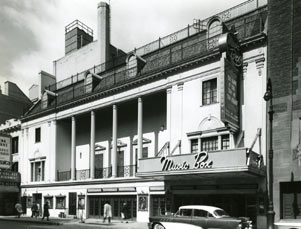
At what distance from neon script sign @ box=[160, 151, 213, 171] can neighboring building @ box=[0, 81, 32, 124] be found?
3122 cm

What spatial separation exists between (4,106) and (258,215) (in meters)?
39.8

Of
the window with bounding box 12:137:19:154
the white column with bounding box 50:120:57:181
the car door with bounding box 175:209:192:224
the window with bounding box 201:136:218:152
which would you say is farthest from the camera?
the window with bounding box 12:137:19:154

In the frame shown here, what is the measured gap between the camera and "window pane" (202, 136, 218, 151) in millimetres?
26125

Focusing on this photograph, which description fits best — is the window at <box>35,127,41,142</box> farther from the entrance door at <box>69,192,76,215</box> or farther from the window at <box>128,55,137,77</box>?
the window at <box>128,55,137,77</box>

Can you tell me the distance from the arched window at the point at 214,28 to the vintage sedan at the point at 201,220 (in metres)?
12.8

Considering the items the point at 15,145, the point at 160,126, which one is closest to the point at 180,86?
the point at 160,126

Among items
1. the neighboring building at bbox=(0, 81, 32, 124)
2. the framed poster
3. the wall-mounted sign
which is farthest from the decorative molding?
the neighboring building at bbox=(0, 81, 32, 124)

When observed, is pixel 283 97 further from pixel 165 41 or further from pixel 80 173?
pixel 80 173

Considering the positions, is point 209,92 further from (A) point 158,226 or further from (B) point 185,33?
Result: (A) point 158,226

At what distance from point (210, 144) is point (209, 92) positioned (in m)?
3.46

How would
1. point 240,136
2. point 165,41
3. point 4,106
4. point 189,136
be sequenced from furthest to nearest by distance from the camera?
point 4,106 → point 165,41 → point 189,136 → point 240,136

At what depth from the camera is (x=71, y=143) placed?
40781 millimetres

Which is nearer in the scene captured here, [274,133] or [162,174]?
[274,133]

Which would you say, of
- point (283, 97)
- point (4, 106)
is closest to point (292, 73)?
point (283, 97)
